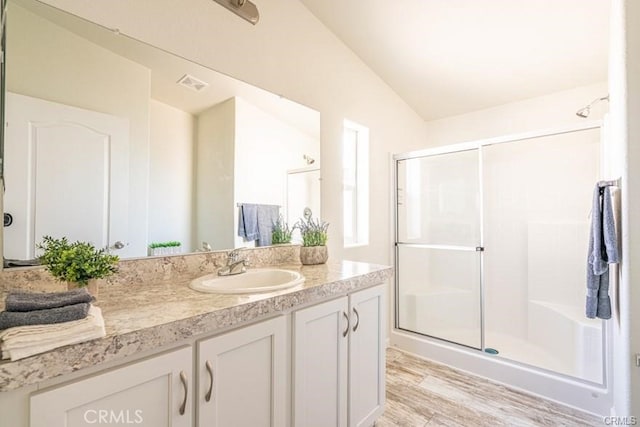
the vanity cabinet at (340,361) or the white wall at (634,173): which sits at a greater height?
the white wall at (634,173)

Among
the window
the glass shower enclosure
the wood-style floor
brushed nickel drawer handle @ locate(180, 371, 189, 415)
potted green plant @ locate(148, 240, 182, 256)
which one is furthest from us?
the window

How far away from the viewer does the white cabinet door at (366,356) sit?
1493 millimetres

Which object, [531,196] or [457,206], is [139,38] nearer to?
[457,206]

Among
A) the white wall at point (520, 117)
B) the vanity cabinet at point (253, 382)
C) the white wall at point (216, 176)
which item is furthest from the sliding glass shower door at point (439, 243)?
the white wall at point (216, 176)

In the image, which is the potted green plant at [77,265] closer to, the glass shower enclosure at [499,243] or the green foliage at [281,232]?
the green foliage at [281,232]

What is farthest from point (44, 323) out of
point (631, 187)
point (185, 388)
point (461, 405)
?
point (461, 405)

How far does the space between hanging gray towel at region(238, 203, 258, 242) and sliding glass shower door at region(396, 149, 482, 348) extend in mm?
1635

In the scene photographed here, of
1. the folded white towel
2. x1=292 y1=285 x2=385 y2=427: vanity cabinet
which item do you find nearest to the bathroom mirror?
the folded white towel

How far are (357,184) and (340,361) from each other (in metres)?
1.65

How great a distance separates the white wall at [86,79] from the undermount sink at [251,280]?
35 centimetres

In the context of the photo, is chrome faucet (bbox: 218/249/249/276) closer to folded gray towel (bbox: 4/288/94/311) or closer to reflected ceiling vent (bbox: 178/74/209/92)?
folded gray towel (bbox: 4/288/94/311)

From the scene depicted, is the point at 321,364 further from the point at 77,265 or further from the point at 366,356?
the point at 77,265

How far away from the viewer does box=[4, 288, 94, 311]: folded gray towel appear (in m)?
0.71

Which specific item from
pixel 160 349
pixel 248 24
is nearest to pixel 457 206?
pixel 248 24
